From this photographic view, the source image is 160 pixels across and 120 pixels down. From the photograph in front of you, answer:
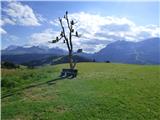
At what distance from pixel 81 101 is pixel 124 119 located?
5487mm

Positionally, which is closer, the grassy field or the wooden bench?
the grassy field

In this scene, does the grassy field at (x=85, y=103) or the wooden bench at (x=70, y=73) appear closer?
the grassy field at (x=85, y=103)

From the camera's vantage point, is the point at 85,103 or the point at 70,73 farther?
the point at 70,73

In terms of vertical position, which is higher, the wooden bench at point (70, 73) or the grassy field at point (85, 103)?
the wooden bench at point (70, 73)

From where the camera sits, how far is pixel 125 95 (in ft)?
86.6

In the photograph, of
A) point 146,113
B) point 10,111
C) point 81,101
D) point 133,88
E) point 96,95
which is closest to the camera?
point 146,113

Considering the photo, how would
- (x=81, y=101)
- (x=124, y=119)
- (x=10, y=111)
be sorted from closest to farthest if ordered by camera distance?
1. (x=124, y=119)
2. (x=10, y=111)
3. (x=81, y=101)

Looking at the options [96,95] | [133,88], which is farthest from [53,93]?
[133,88]

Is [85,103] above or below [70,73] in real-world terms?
below

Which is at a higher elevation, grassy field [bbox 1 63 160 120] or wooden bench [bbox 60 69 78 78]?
wooden bench [bbox 60 69 78 78]

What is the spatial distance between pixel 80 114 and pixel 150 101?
23.3 feet

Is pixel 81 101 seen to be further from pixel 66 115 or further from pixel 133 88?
pixel 133 88

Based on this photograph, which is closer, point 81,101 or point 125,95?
point 81,101

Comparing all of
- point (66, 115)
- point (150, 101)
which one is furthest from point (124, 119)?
point (150, 101)
